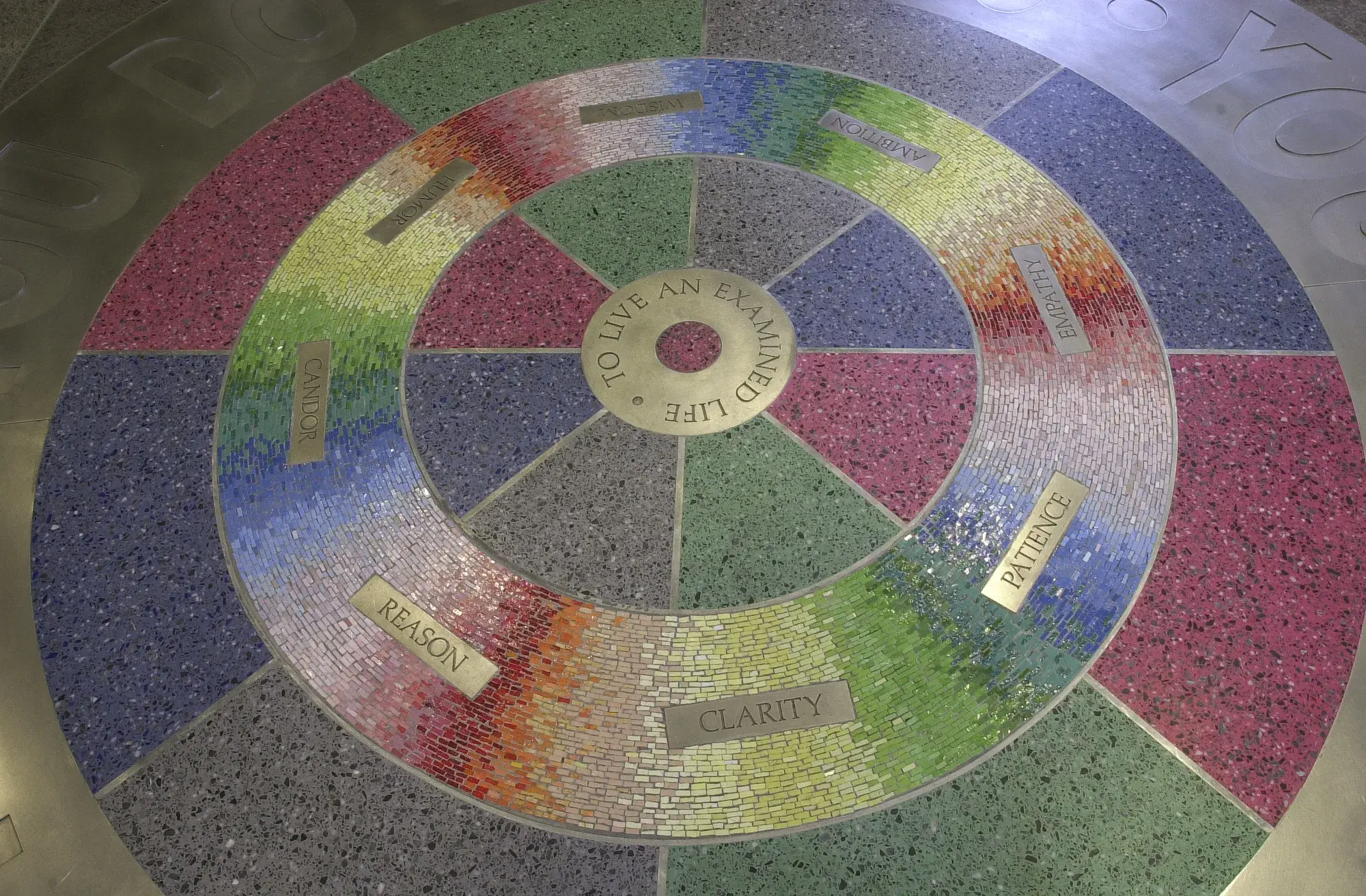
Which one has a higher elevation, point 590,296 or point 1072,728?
point 590,296

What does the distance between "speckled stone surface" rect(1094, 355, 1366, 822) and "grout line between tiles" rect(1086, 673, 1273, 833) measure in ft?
0.07

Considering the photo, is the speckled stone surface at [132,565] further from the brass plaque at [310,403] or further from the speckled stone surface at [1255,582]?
the speckled stone surface at [1255,582]

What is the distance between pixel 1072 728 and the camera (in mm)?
3092

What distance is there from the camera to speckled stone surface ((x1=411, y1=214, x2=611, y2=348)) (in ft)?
12.8

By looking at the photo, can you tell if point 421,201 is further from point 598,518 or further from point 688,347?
point 598,518

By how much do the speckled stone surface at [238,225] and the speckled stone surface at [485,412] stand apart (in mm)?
888

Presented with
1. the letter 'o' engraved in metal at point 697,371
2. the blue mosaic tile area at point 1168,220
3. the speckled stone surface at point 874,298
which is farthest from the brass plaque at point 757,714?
the blue mosaic tile area at point 1168,220

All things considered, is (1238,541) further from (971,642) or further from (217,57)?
(217,57)

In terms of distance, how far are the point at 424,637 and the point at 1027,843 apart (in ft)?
6.45

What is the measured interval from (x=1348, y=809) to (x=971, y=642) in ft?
3.84

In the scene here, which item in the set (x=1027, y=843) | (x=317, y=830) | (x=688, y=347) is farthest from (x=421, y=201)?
(x=1027, y=843)

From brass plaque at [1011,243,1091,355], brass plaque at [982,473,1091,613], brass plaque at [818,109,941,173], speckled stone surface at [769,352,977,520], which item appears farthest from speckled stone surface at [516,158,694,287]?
brass plaque at [982,473,1091,613]

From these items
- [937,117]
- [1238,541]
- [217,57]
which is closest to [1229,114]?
[937,117]

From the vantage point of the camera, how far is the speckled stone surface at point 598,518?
3.40m
